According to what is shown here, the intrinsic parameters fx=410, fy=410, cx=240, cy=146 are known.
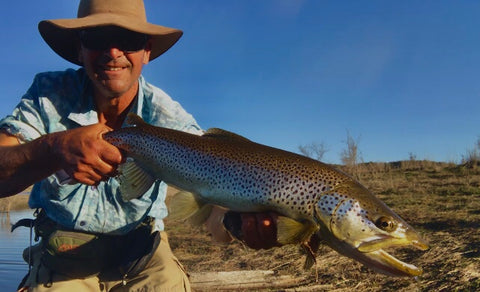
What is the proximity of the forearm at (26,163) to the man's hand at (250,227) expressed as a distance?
4.74 feet

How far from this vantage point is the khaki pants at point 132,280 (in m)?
4.16

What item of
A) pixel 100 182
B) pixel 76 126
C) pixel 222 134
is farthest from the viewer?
pixel 76 126

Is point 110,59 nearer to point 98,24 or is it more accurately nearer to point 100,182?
point 98,24

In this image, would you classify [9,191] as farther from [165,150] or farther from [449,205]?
[449,205]

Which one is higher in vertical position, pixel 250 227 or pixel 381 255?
pixel 250 227

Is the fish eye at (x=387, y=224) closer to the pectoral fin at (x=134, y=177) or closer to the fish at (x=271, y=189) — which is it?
the fish at (x=271, y=189)

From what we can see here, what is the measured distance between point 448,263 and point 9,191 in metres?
5.05

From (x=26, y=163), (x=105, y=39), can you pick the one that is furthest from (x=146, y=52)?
(x=26, y=163)

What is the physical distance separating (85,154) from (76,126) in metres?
1.39

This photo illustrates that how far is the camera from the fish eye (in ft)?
9.01

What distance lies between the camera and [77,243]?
13.4 ft

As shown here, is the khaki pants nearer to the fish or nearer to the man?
the man

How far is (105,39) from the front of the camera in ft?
13.5

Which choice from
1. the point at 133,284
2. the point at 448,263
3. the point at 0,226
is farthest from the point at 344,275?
the point at 0,226
